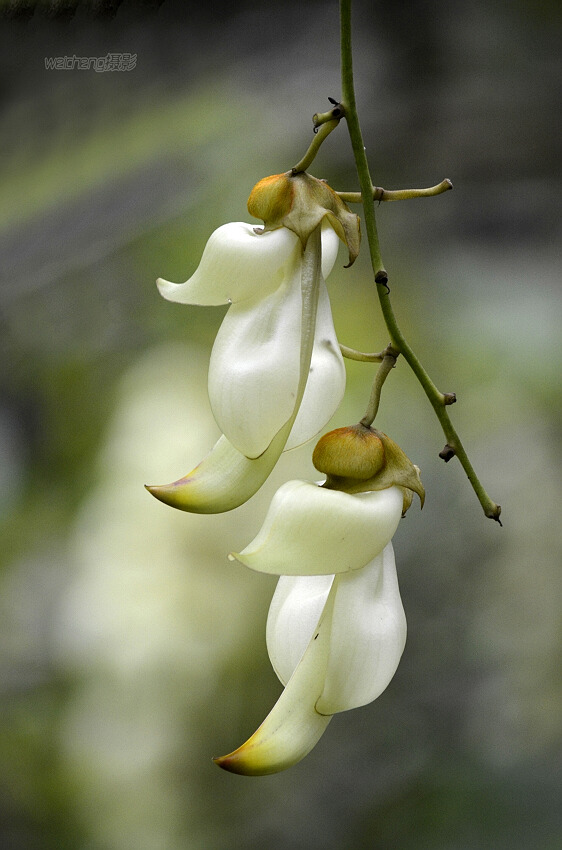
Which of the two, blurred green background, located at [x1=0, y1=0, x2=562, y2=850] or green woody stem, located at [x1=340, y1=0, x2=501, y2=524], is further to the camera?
blurred green background, located at [x1=0, y1=0, x2=562, y2=850]

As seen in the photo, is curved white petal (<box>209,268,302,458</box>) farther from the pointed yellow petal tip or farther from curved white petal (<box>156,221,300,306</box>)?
the pointed yellow petal tip

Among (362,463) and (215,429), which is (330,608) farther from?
A: (215,429)

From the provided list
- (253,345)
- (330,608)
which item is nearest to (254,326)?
(253,345)

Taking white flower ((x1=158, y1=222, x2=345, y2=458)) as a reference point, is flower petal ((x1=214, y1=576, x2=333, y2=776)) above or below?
below

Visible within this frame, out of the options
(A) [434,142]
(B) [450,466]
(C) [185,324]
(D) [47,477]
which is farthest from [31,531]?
(A) [434,142]

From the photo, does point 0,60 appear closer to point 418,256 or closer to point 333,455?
point 418,256

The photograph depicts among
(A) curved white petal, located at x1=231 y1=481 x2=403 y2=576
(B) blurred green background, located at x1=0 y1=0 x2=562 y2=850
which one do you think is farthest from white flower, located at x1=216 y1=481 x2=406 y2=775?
(B) blurred green background, located at x1=0 y1=0 x2=562 y2=850
